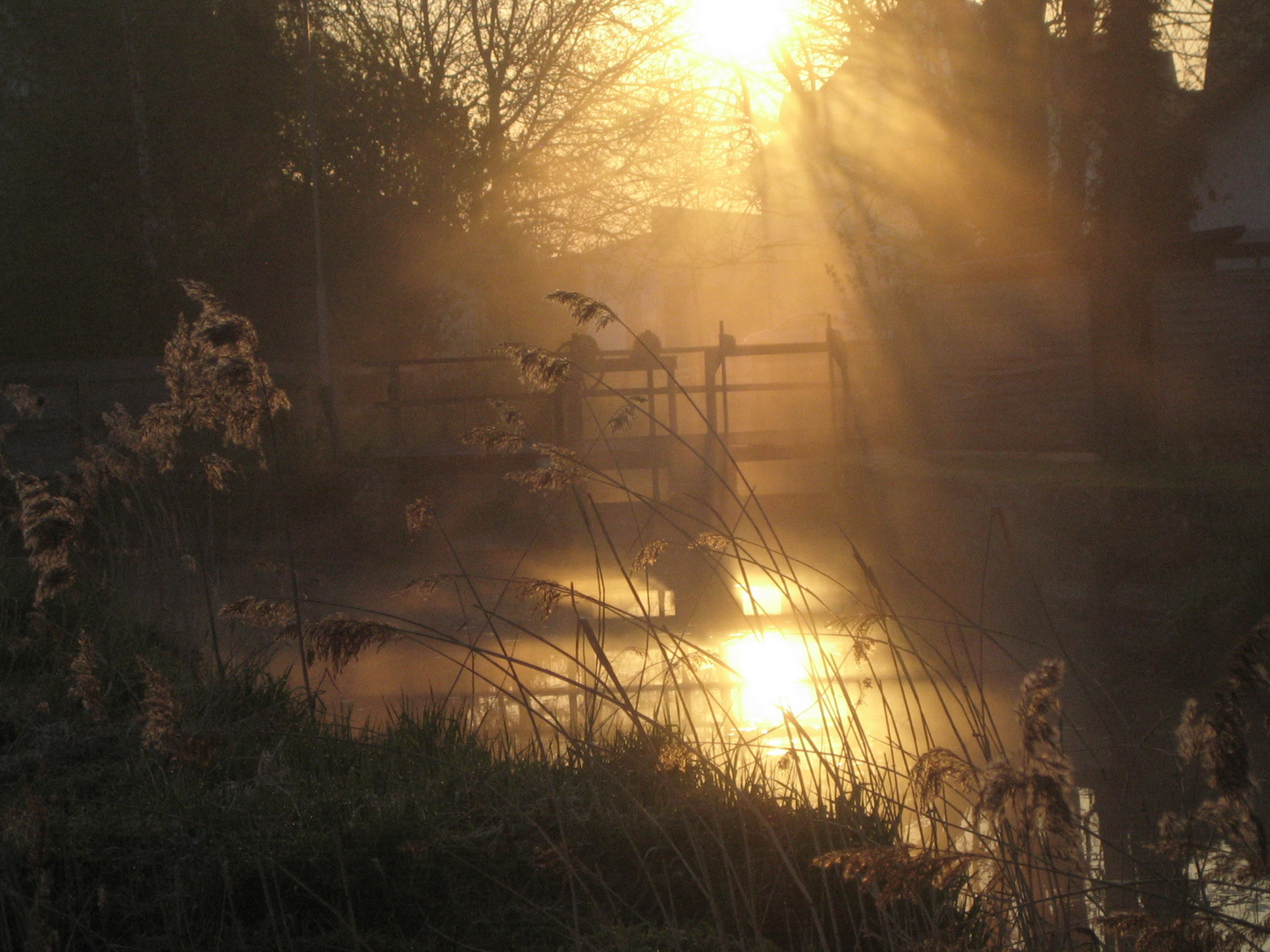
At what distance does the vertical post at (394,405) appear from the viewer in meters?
12.8

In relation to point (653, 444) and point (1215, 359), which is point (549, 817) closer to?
point (653, 444)

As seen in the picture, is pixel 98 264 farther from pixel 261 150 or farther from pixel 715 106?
pixel 715 106

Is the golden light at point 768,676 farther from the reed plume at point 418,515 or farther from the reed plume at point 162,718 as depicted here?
the reed plume at point 162,718

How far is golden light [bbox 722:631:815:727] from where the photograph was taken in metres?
4.86

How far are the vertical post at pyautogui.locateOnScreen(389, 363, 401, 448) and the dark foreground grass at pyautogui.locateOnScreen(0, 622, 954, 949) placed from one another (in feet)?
29.3

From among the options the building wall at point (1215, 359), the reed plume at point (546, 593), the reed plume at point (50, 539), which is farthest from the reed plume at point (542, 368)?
the building wall at point (1215, 359)

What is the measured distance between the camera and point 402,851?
311cm

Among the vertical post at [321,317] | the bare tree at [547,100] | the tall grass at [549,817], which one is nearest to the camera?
the tall grass at [549,817]

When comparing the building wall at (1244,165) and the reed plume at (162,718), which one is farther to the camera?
the building wall at (1244,165)

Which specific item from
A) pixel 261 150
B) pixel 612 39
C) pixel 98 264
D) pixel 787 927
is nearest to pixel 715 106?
pixel 612 39

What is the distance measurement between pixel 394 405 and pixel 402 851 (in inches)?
392

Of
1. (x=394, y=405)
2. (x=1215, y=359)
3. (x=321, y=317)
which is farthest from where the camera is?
(x=321, y=317)

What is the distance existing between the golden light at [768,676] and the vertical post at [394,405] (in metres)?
6.16

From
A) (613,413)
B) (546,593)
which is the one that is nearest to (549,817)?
(546,593)
